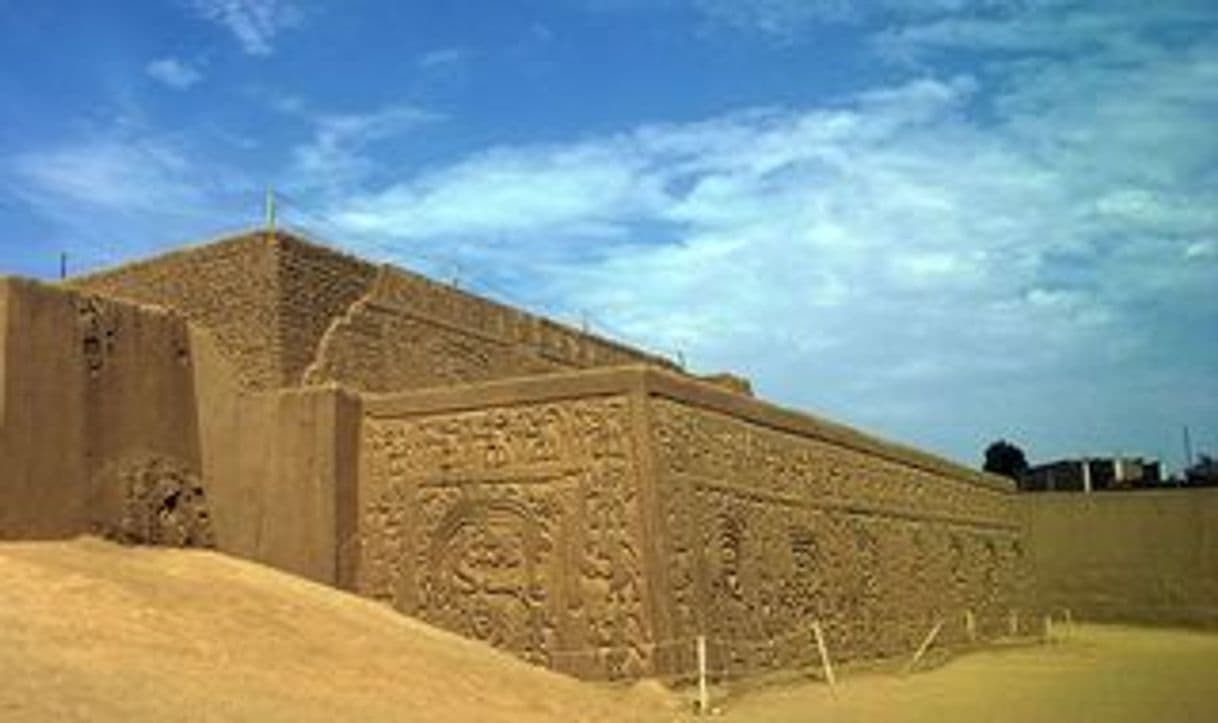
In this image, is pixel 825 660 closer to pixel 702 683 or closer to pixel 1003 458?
pixel 702 683

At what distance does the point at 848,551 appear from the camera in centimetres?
2314

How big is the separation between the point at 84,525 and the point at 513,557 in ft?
15.8

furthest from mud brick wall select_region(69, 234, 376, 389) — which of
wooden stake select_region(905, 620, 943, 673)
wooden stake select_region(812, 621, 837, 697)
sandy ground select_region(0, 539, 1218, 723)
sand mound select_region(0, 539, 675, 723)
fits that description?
wooden stake select_region(905, 620, 943, 673)

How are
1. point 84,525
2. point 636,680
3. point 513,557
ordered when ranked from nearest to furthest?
point 84,525 → point 636,680 → point 513,557

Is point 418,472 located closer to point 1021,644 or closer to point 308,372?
point 308,372

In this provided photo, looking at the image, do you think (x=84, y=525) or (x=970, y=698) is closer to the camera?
(x=84, y=525)

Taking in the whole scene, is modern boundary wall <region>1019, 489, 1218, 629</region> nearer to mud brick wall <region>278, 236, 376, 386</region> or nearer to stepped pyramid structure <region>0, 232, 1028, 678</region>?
stepped pyramid structure <region>0, 232, 1028, 678</region>

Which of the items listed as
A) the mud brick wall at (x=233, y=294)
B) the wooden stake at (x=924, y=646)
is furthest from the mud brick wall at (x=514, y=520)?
the wooden stake at (x=924, y=646)

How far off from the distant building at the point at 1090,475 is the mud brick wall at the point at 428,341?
3065 cm

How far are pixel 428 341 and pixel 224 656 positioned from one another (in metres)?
13.0

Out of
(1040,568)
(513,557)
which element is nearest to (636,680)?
(513,557)

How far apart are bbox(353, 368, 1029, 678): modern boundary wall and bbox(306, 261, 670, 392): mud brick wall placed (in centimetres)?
421

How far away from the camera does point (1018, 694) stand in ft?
62.7

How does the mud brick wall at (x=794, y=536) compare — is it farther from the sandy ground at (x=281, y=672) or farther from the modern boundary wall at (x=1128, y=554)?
the modern boundary wall at (x=1128, y=554)
